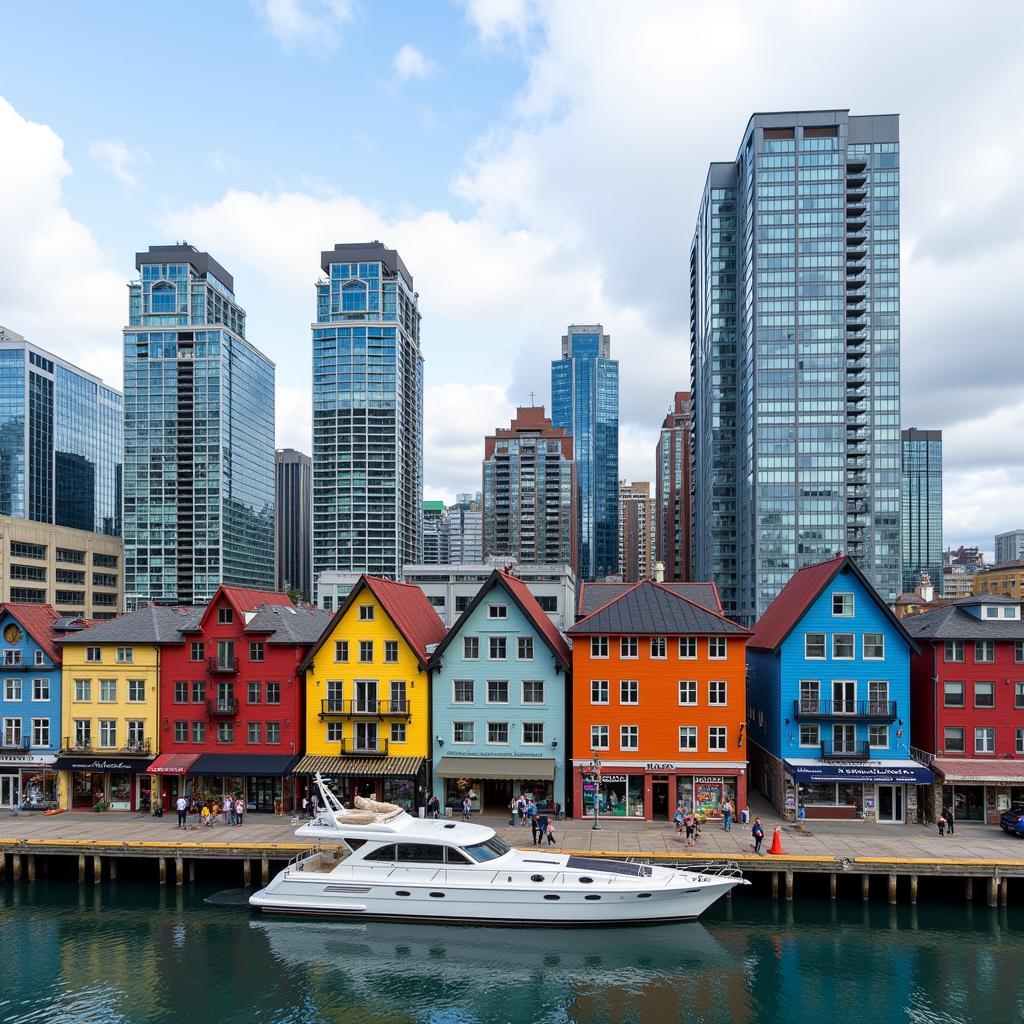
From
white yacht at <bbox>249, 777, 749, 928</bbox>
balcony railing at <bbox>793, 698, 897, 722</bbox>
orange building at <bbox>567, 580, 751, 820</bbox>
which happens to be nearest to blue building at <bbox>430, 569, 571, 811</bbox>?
orange building at <bbox>567, 580, 751, 820</bbox>

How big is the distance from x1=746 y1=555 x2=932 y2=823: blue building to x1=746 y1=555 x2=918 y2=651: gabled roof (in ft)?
0.42

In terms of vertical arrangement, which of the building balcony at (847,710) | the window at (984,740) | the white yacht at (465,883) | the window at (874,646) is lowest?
the white yacht at (465,883)

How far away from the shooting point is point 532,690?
4834 centimetres

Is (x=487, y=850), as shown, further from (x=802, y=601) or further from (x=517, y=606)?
A: (x=802, y=601)

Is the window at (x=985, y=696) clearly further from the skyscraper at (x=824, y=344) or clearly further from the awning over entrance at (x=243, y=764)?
the skyscraper at (x=824, y=344)

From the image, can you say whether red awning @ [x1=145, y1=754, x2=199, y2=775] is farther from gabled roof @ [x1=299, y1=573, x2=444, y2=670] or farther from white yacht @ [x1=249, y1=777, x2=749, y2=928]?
white yacht @ [x1=249, y1=777, x2=749, y2=928]

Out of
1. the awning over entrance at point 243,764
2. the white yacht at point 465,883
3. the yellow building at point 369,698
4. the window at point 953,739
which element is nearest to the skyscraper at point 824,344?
the window at point 953,739

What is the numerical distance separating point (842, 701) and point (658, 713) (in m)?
10.9

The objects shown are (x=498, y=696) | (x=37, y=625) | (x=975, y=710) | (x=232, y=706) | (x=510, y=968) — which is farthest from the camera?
(x=37, y=625)

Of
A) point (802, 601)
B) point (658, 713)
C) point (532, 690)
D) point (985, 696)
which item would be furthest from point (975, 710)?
point (532, 690)

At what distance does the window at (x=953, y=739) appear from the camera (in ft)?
154

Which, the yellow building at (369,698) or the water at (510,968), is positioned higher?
the yellow building at (369,698)

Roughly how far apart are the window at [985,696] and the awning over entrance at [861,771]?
5.29 meters

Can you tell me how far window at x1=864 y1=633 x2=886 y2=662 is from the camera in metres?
47.3
